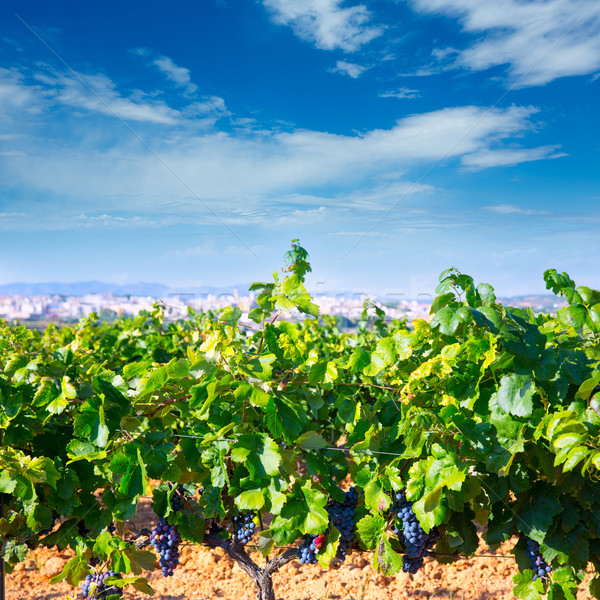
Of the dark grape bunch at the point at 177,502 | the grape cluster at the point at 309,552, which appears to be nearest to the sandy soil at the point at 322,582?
the grape cluster at the point at 309,552

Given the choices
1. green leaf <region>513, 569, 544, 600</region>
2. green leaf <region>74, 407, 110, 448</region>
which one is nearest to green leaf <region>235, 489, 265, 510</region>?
green leaf <region>74, 407, 110, 448</region>

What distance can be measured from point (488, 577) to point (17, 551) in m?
3.33

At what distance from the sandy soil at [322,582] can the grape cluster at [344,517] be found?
5.06ft

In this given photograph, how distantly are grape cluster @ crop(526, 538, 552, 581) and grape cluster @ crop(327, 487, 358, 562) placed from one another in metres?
0.90

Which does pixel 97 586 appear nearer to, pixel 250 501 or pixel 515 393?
pixel 250 501

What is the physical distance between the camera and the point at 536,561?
2.72 meters

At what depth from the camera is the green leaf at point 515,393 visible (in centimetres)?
227

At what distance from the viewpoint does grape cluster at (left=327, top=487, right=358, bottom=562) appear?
2771mm

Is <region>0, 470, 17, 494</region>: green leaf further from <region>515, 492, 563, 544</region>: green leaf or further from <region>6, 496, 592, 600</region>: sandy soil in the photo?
<region>515, 492, 563, 544</region>: green leaf

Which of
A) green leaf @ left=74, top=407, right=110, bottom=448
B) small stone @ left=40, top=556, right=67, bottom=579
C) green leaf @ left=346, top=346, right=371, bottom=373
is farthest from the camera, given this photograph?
small stone @ left=40, top=556, right=67, bottom=579

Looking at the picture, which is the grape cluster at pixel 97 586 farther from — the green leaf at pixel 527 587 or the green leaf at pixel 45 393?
the green leaf at pixel 527 587

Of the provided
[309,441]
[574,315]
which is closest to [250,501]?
[309,441]

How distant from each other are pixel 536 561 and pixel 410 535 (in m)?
0.68

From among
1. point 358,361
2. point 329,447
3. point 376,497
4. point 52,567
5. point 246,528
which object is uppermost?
point 358,361
